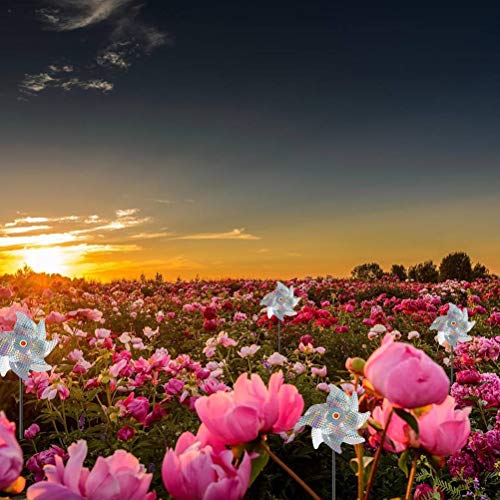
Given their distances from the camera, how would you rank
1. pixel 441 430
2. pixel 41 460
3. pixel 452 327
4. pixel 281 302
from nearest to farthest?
pixel 441 430
pixel 41 460
pixel 452 327
pixel 281 302

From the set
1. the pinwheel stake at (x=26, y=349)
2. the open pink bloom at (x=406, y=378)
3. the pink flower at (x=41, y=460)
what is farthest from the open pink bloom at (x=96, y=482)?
the pink flower at (x=41, y=460)

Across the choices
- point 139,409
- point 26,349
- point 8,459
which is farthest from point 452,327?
point 8,459

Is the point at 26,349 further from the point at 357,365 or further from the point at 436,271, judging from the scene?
the point at 436,271

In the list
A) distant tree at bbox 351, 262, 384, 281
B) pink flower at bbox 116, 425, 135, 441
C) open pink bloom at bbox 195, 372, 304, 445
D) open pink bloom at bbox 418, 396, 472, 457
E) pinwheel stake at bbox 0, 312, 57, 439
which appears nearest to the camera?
open pink bloom at bbox 195, 372, 304, 445

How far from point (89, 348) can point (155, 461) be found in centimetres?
387

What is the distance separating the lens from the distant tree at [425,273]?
1930cm

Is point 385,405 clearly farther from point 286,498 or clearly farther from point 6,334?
point 286,498

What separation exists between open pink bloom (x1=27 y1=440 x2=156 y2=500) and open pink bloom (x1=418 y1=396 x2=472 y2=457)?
54 centimetres

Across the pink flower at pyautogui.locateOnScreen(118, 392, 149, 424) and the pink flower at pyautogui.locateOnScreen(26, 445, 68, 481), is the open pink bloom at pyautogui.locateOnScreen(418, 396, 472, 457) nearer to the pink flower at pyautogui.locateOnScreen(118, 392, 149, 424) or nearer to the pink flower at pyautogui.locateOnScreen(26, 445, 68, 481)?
the pink flower at pyautogui.locateOnScreen(26, 445, 68, 481)

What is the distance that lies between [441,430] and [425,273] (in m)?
18.9

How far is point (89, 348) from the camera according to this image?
6.98 m

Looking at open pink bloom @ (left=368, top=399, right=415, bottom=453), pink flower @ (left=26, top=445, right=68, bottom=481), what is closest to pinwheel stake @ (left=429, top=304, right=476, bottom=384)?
pink flower @ (left=26, top=445, right=68, bottom=481)

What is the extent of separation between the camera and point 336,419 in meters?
1.62

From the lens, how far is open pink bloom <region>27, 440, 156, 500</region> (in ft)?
3.17
